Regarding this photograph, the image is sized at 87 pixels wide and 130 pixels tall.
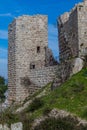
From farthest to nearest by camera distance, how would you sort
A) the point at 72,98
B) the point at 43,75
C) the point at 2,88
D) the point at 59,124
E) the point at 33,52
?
the point at 2,88
the point at 33,52
the point at 43,75
the point at 72,98
the point at 59,124

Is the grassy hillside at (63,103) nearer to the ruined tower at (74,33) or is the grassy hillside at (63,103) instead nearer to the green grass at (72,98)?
the green grass at (72,98)

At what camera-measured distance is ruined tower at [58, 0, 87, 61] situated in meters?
36.6

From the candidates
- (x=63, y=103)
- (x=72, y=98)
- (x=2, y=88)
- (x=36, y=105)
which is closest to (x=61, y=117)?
(x=63, y=103)

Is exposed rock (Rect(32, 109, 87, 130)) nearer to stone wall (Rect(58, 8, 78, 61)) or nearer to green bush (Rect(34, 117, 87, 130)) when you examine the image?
green bush (Rect(34, 117, 87, 130))

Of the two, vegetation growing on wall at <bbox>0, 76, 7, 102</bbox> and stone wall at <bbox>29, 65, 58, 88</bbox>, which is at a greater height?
stone wall at <bbox>29, 65, 58, 88</bbox>

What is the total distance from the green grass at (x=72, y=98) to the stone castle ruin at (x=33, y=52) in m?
6.24

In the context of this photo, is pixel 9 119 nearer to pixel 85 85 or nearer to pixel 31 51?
pixel 85 85

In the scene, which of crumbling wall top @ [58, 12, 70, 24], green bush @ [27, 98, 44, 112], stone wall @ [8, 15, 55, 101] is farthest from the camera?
crumbling wall top @ [58, 12, 70, 24]

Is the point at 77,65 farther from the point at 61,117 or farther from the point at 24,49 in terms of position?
the point at 61,117

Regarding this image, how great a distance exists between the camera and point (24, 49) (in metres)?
40.9

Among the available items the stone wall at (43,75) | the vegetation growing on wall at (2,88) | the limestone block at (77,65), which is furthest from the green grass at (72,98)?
the vegetation growing on wall at (2,88)

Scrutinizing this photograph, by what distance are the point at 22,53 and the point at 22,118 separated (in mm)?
14037

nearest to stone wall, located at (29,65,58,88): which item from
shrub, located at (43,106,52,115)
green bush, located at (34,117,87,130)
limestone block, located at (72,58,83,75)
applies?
limestone block, located at (72,58,83,75)

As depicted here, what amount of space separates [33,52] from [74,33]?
507cm
